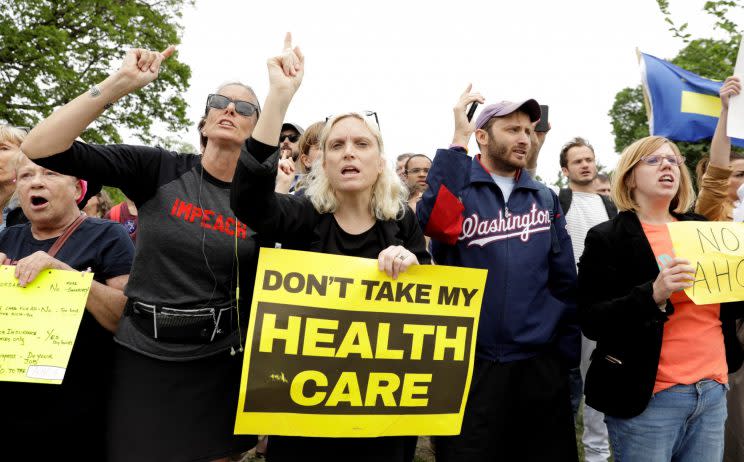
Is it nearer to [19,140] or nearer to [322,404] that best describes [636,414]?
[322,404]

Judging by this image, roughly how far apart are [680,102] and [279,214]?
4.22 meters

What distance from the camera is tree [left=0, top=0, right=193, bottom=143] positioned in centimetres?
1666

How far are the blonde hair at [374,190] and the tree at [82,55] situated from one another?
1671cm

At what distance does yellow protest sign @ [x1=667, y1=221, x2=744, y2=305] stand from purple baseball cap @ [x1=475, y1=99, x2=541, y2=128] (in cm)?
94

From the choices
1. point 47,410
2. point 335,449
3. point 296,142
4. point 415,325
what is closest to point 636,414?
point 415,325

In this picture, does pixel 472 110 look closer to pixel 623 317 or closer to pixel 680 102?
pixel 623 317

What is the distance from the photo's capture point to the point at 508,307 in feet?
9.30

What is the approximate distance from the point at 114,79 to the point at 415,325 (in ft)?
5.22

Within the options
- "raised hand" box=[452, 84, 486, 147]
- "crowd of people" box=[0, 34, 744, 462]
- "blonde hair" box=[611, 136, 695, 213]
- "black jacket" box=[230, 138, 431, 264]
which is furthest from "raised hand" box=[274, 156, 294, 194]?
"blonde hair" box=[611, 136, 695, 213]

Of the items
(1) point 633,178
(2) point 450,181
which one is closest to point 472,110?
(2) point 450,181

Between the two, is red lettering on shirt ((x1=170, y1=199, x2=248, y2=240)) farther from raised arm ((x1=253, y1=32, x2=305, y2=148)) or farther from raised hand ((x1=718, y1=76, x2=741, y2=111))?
raised hand ((x1=718, y1=76, x2=741, y2=111))

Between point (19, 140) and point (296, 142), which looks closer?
point (19, 140)

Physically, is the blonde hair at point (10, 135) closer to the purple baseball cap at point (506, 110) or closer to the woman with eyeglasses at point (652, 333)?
the purple baseball cap at point (506, 110)

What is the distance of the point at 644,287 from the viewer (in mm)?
2533
